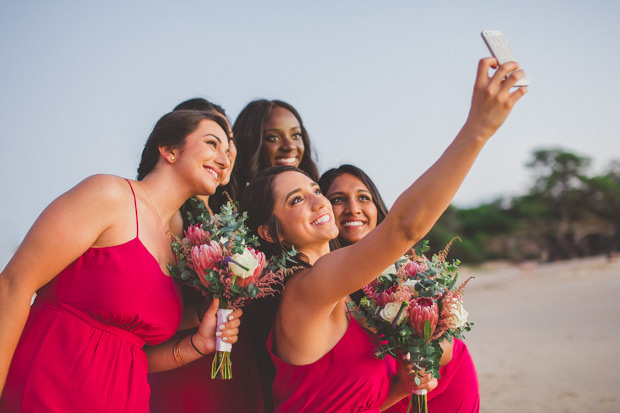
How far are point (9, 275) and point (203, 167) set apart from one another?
4.47 feet

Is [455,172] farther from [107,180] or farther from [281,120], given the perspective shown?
[281,120]

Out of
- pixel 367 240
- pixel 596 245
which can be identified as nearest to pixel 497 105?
pixel 367 240

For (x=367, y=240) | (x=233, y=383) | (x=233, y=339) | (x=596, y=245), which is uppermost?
(x=367, y=240)

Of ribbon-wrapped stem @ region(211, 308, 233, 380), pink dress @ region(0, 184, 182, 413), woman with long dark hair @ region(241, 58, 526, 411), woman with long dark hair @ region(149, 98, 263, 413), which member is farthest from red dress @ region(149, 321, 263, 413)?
pink dress @ region(0, 184, 182, 413)

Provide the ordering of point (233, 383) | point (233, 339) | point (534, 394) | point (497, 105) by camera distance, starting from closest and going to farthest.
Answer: point (497, 105) → point (233, 339) → point (233, 383) → point (534, 394)

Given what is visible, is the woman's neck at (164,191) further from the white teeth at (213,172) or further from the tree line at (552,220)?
the tree line at (552,220)

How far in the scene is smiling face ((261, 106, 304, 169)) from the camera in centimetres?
638

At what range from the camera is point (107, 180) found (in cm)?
Answer: 333

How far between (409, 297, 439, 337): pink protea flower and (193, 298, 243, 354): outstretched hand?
44.8 inches

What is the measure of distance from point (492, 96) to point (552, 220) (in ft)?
215

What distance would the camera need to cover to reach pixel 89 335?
127 inches

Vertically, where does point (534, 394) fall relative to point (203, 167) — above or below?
below

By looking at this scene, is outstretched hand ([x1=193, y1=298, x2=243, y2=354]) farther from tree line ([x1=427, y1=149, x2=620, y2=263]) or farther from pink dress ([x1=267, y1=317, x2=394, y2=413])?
tree line ([x1=427, y1=149, x2=620, y2=263])

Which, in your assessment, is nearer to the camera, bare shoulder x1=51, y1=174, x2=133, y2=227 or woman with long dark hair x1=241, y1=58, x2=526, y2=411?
woman with long dark hair x1=241, y1=58, x2=526, y2=411
